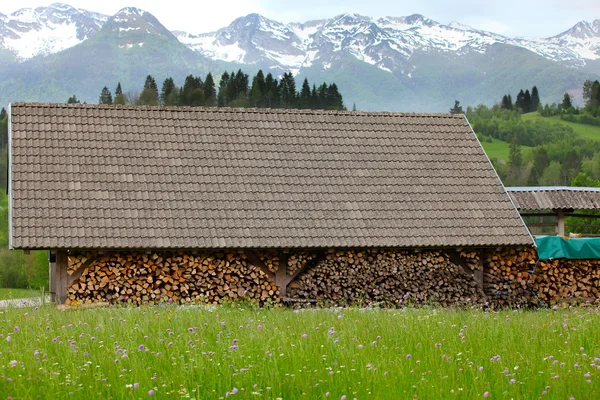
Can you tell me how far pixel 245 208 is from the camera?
15180 millimetres

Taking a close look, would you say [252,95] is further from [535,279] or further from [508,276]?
[508,276]

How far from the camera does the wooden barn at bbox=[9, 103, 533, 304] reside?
46.9 feet

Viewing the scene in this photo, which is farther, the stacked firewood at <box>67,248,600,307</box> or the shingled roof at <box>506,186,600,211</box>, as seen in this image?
the shingled roof at <box>506,186,600,211</box>

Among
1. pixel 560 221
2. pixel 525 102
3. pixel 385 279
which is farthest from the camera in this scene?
pixel 525 102

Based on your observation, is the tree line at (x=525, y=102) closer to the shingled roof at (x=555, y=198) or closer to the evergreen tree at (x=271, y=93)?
the evergreen tree at (x=271, y=93)

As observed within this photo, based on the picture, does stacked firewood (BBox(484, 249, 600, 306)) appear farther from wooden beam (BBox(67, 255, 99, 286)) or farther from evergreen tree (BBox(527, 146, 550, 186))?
evergreen tree (BBox(527, 146, 550, 186))

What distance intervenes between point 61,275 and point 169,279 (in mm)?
1894

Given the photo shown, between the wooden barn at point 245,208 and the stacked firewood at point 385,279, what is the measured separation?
27mm

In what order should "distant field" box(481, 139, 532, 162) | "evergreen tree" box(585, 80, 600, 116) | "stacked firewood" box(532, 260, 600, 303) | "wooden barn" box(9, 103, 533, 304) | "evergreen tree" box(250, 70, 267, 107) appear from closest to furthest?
1. "wooden barn" box(9, 103, 533, 304)
2. "stacked firewood" box(532, 260, 600, 303)
3. "evergreen tree" box(250, 70, 267, 107)
4. "distant field" box(481, 139, 532, 162)
5. "evergreen tree" box(585, 80, 600, 116)

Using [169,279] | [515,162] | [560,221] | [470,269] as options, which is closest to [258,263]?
[169,279]

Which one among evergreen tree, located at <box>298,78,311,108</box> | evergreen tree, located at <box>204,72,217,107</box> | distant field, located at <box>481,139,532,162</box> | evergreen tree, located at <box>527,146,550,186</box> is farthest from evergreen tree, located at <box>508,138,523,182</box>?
evergreen tree, located at <box>204,72,217,107</box>

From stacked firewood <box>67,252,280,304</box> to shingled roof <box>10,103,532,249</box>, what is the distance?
48 centimetres

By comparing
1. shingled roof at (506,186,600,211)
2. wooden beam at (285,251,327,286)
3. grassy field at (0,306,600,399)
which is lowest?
grassy field at (0,306,600,399)

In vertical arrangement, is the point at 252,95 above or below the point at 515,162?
above
